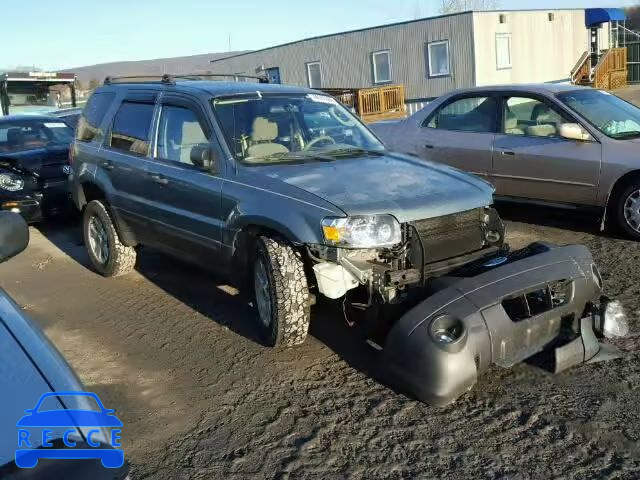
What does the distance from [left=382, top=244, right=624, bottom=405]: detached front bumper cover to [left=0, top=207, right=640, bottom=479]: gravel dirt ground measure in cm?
21

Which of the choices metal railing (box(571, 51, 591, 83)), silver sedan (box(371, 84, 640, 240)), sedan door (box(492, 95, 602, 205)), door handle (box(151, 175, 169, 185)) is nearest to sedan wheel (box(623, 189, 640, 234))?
silver sedan (box(371, 84, 640, 240))

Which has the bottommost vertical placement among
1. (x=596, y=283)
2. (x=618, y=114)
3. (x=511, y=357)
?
(x=511, y=357)

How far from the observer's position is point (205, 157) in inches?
191

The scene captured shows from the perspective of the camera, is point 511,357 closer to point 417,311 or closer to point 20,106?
point 417,311

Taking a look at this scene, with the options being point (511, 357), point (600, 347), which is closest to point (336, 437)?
point (511, 357)

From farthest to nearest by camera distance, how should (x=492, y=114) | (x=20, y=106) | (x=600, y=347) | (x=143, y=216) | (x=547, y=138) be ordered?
(x=20, y=106), (x=492, y=114), (x=547, y=138), (x=143, y=216), (x=600, y=347)

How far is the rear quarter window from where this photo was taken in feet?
21.4

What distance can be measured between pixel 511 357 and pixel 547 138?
13.0 feet

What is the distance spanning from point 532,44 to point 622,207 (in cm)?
2384

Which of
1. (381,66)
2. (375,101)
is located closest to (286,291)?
(375,101)

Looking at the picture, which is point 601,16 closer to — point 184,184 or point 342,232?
point 184,184

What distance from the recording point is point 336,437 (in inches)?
136

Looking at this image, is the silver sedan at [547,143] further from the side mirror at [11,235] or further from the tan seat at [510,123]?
the side mirror at [11,235]

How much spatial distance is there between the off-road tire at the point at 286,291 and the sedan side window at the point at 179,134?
1.20 m
